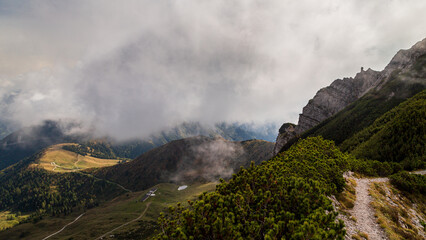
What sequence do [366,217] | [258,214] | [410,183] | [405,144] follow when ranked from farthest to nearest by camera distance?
[405,144], [410,183], [366,217], [258,214]

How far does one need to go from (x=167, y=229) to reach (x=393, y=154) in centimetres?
11414

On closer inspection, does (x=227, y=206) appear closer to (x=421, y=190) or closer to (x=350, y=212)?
(x=350, y=212)

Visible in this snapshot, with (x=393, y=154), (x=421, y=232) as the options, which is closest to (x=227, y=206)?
(x=421, y=232)

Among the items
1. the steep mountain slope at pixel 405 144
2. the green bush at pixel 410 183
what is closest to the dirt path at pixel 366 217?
the green bush at pixel 410 183

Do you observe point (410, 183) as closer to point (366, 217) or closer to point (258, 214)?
point (366, 217)

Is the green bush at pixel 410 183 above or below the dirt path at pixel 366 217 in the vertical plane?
below

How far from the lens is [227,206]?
18.6m

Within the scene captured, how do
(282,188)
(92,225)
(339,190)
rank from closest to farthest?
(282,188) → (339,190) → (92,225)

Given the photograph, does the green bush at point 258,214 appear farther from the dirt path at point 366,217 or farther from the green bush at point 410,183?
the green bush at point 410,183

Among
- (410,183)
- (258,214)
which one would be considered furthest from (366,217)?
(410,183)

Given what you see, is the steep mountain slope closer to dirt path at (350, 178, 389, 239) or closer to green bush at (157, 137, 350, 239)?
dirt path at (350, 178, 389, 239)

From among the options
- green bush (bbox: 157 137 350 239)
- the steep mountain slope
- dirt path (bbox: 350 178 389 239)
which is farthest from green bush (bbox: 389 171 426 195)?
green bush (bbox: 157 137 350 239)

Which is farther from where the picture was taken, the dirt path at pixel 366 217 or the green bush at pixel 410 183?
the green bush at pixel 410 183

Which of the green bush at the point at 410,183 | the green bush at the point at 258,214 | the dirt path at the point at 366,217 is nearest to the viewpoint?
the green bush at the point at 258,214
